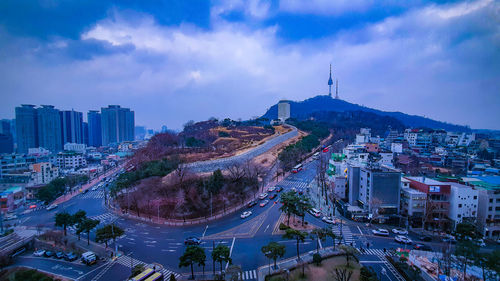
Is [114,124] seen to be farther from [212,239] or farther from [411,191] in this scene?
[411,191]

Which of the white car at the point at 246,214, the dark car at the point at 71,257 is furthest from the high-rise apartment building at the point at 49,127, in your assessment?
the white car at the point at 246,214

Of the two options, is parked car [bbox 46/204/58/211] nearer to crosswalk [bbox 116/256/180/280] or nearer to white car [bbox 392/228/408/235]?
crosswalk [bbox 116/256/180/280]

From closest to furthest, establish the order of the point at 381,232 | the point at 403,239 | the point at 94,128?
the point at 403,239 → the point at 381,232 → the point at 94,128

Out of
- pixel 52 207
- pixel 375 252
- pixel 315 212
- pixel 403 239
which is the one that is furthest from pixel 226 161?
pixel 403 239

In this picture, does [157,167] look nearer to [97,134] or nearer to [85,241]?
[85,241]

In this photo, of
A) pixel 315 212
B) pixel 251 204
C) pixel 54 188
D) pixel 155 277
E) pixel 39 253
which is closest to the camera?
pixel 155 277

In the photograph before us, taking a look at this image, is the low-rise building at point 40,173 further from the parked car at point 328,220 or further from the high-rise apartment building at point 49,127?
the high-rise apartment building at point 49,127

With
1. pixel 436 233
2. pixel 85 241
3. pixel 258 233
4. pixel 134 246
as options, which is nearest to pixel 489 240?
pixel 436 233

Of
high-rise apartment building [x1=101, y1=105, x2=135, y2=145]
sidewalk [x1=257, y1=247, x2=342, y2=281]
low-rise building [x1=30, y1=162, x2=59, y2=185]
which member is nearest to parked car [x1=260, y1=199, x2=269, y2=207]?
sidewalk [x1=257, y1=247, x2=342, y2=281]
